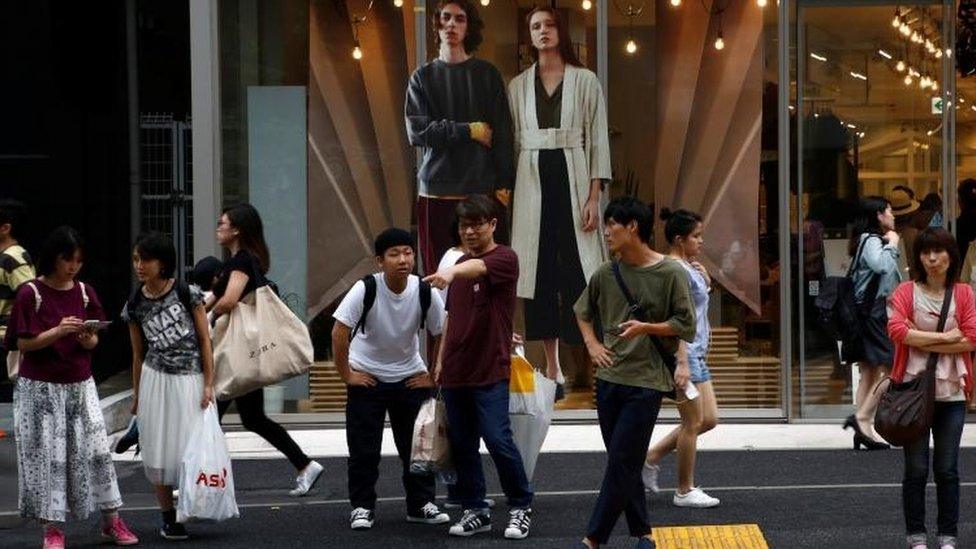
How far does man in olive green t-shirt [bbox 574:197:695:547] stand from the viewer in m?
9.03

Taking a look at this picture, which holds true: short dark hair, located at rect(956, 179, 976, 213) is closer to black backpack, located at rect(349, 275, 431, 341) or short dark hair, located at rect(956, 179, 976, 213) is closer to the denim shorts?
the denim shorts

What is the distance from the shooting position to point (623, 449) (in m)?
9.02

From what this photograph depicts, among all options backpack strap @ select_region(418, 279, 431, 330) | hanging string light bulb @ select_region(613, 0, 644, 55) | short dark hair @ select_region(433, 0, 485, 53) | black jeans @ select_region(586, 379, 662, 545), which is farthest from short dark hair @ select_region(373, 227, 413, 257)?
hanging string light bulb @ select_region(613, 0, 644, 55)

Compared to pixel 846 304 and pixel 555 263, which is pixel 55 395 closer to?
pixel 555 263

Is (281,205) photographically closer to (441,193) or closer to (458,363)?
(441,193)

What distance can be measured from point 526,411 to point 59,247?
9.33 ft

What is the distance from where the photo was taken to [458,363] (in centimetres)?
1026

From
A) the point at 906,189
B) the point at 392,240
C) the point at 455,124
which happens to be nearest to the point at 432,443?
the point at 392,240

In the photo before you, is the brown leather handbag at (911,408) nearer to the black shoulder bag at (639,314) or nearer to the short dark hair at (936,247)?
the short dark hair at (936,247)

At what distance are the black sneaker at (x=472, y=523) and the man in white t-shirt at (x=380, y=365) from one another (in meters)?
0.47

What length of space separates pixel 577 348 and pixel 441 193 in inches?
68.0

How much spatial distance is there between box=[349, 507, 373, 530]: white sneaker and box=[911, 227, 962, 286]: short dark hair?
349 centimetres

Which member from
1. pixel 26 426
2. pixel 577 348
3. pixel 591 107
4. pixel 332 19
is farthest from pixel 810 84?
pixel 26 426

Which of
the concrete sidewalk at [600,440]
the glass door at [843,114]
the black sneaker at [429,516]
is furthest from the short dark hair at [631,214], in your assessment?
the glass door at [843,114]
